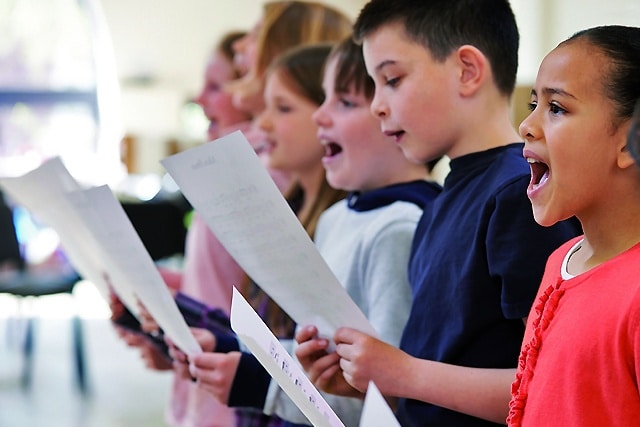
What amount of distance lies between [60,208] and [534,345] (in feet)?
2.86

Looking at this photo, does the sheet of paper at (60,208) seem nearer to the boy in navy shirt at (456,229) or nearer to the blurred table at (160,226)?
the boy in navy shirt at (456,229)

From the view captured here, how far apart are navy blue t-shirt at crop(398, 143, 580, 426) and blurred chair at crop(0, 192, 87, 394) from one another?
12.4 ft

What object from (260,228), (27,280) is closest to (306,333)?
(260,228)

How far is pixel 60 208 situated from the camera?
4.88 feet

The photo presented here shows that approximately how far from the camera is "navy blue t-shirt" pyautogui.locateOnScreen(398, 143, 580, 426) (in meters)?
0.95

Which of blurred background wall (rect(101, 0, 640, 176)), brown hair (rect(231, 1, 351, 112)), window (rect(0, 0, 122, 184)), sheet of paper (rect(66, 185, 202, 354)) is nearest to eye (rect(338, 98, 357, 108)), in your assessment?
sheet of paper (rect(66, 185, 202, 354))

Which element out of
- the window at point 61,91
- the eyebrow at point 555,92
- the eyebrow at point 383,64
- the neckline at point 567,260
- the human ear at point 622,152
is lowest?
the neckline at point 567,260

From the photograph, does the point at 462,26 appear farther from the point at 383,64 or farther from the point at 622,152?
the point at 622,152

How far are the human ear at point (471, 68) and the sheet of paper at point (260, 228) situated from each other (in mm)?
244

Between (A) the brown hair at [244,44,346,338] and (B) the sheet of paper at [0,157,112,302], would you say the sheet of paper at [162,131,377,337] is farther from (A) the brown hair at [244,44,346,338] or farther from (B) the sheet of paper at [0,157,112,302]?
(A) the brown hair at [244,44,346,338]

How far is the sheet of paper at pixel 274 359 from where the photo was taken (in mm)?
766

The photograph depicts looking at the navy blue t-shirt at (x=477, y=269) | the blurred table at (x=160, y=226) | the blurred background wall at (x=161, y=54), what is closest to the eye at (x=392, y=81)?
the navy blue t-shirt at (x=477, y=269)

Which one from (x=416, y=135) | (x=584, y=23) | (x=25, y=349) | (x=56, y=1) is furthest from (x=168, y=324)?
(x=56, y=1)

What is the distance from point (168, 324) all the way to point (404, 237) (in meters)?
0.34
